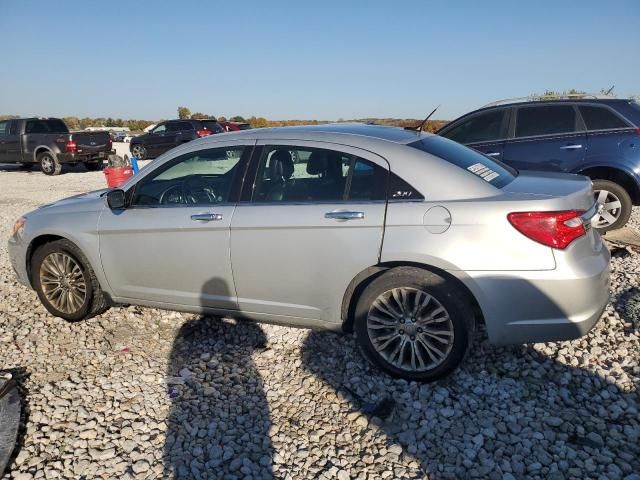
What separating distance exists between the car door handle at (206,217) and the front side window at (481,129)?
15.9 ft

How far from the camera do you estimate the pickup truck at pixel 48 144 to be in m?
16.3

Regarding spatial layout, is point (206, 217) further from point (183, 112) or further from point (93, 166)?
point (183, 112)

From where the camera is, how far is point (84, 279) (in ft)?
13.5

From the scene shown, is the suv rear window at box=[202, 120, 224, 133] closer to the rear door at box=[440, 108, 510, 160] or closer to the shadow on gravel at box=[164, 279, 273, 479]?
the rear door at box=[440, 108, 510, 160]

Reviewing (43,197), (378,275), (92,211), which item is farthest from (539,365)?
(43,197)

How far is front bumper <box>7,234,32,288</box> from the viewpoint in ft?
14.3

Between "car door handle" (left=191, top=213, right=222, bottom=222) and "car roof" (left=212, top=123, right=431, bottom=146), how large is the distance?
26.7 inches

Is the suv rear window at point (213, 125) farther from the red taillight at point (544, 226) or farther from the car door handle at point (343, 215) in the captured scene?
the red taillight at point (544, 226)

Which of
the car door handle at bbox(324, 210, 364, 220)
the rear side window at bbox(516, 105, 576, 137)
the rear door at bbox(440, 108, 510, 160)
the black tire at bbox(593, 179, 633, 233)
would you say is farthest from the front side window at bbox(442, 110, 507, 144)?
the car door handle at bbox(324, 210, 364, 220)

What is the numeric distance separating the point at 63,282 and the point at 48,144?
14436 millimetres

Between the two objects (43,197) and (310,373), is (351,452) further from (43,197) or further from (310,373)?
(43,197)

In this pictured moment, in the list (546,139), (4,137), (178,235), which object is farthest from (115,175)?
(4,137)

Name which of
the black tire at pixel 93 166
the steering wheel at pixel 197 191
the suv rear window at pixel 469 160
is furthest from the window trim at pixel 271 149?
the black tire at pixel 93 166

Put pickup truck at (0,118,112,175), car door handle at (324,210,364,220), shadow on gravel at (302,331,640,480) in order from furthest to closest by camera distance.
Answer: pickup truck at (0,118,112,175) < car door handle at (324,210,364,220) < shadow on gravel at (302,331,640,480)
